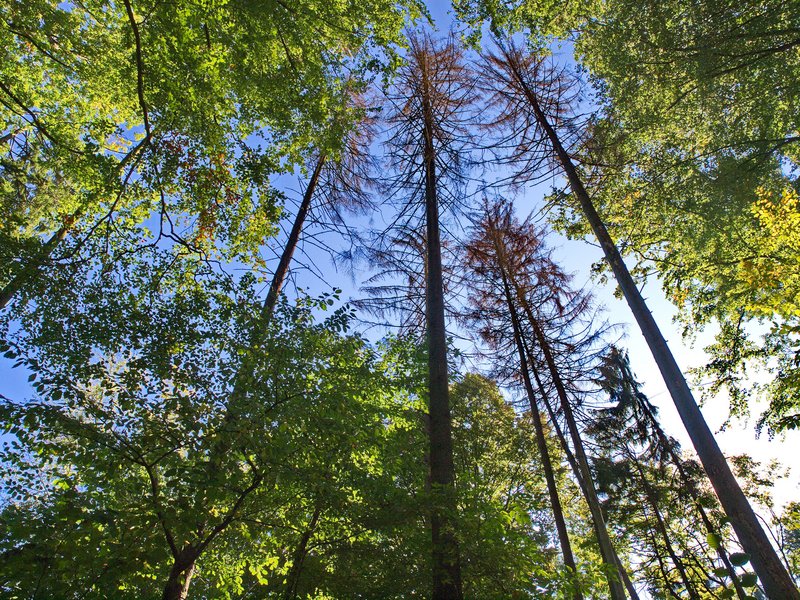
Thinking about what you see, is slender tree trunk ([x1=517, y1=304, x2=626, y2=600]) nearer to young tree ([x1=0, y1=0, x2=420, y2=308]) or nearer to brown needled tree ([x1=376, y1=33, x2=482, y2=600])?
brown needled tree ([x1=376, y1=33, x2=482, y2=600])

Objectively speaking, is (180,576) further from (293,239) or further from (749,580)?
(293,239)

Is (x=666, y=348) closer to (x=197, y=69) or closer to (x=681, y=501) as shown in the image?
(x=197, y=69)

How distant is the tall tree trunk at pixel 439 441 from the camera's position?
440 cm

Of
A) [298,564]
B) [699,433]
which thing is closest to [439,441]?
[298,564]

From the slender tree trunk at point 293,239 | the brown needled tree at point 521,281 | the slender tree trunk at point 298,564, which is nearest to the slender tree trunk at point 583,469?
the brown needled tree at point 521,281

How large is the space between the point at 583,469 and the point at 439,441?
14.3 feet

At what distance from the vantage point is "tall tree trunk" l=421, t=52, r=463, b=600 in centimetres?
440

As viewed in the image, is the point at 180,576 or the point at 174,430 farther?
the point at 180,576

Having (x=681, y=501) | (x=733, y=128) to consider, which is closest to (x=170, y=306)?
(x=733, y=128)

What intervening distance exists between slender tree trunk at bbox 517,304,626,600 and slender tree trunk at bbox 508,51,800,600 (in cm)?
152

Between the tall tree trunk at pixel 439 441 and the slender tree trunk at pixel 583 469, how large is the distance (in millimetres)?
1718

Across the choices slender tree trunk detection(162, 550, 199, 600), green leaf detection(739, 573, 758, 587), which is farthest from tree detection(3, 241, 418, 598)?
green leaf detection(739, 573, 758, 587)

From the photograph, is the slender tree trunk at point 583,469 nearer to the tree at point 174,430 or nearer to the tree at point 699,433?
the tree at point 699,433

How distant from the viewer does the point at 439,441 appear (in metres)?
5.70
